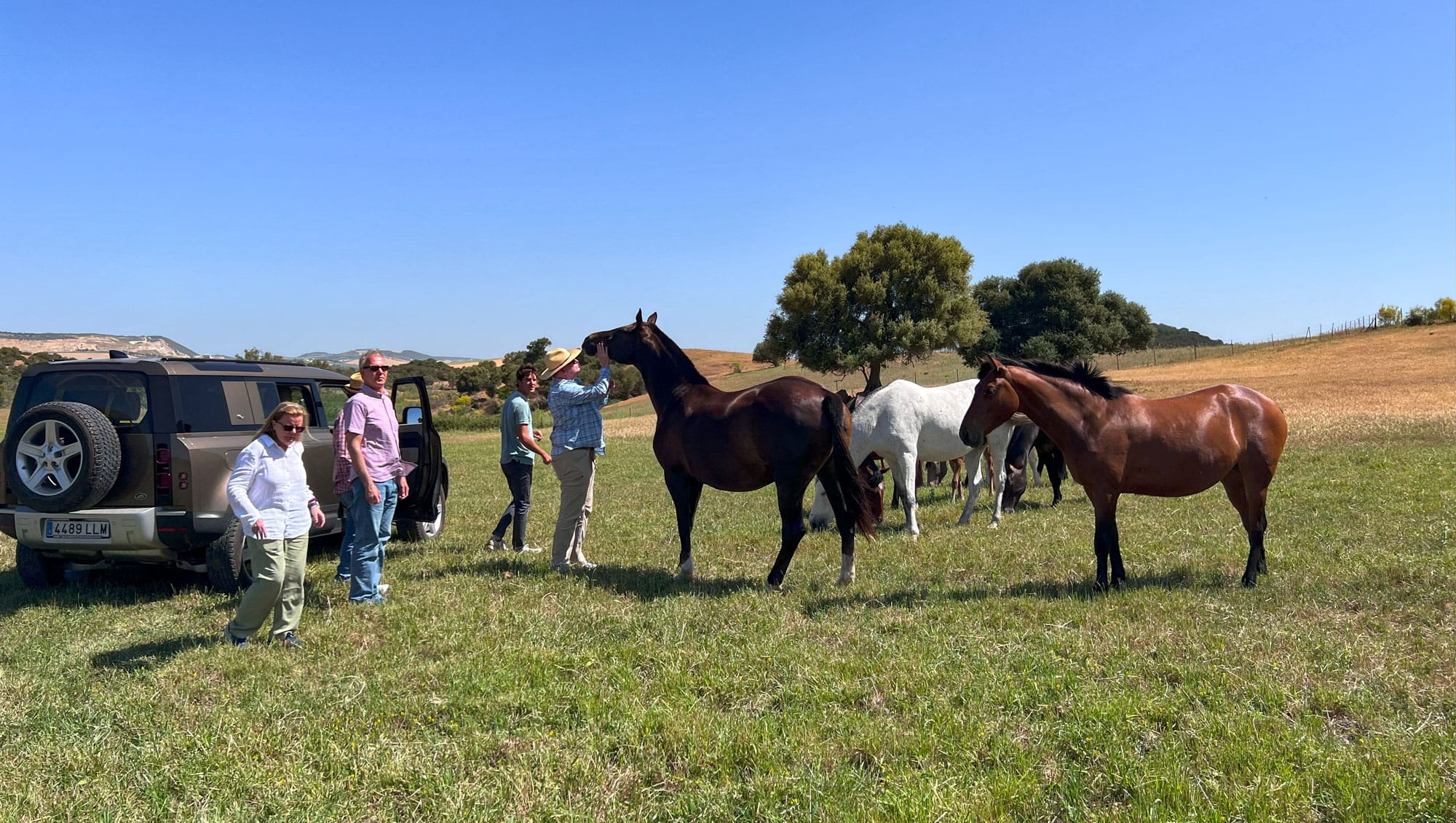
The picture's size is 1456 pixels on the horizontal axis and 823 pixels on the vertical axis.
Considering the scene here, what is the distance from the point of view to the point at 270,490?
193 inches

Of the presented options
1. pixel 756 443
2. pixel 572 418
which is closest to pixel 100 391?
pixel 572 418

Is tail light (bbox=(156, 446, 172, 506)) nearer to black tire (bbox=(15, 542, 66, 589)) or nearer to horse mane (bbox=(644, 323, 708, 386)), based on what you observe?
black tire (bbox=(15, 542, 66, 589))

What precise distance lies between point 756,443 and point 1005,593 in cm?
238

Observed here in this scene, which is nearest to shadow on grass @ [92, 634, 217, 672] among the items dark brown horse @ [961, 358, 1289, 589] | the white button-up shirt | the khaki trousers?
the white button-up shirt

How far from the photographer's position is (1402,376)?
33.3 m

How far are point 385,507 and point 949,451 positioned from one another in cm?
722

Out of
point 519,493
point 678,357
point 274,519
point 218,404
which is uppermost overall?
point 678,357

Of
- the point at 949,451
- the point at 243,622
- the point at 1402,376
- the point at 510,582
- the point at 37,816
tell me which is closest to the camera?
the point at 37,816

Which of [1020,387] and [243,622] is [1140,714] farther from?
[243,622]

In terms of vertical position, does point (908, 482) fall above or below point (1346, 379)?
below

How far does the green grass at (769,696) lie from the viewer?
124 inches

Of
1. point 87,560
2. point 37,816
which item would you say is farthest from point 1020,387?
point 87,560

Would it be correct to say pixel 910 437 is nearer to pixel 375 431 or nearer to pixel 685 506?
pixel 685 506

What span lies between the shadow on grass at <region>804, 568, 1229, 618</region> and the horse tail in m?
0.68
